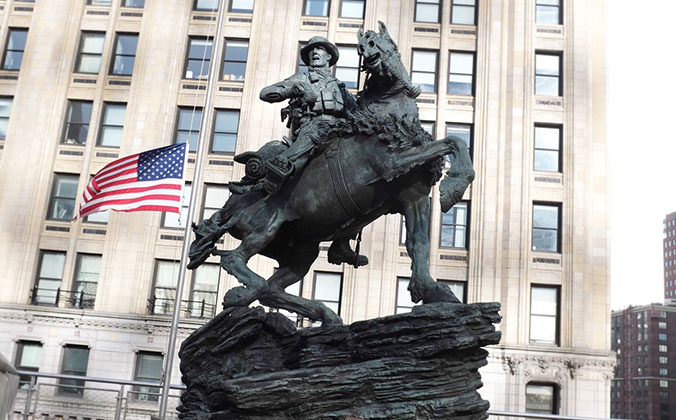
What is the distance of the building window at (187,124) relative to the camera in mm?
34844

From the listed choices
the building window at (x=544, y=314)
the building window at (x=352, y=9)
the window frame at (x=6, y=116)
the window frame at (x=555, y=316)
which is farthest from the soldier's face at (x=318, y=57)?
the window frame at (x=6, y=116)

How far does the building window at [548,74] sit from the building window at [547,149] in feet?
6.52

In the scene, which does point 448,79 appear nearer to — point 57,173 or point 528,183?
point 528,183

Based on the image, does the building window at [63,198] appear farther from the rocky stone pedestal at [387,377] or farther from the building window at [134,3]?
the rocky stone pedestal at [387,377]

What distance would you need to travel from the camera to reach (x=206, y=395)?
7.07m

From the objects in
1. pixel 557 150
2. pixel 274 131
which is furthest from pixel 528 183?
pixel 274 131

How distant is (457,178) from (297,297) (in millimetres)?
2373

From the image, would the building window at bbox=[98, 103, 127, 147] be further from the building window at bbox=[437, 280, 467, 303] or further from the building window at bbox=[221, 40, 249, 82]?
the building window at bbox=[437, 280, 467, 303]

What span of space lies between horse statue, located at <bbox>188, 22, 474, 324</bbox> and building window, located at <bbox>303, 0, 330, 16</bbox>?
29.8 metres

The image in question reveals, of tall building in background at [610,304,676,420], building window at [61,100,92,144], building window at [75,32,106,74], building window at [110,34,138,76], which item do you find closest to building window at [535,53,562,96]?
building window at [110,34,138,76]

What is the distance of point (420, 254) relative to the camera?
23.8 ft

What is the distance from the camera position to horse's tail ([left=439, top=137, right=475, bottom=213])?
6.79 m

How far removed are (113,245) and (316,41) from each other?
88.4ft

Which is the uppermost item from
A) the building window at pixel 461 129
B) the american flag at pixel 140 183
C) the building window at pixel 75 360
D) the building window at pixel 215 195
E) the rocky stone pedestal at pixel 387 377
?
the building window at pixel 461 129
